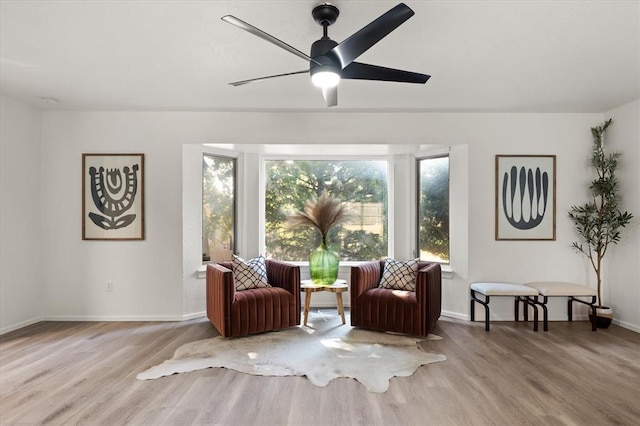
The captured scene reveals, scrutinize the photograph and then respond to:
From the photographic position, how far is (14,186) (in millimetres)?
4168

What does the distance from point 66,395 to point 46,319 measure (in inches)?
96.3

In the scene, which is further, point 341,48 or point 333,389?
point 333,389

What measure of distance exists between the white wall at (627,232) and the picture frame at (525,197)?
2.26ft

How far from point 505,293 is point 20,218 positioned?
5482mm

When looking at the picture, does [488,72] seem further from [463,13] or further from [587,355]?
[587,355]

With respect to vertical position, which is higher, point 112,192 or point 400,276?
point 112,192

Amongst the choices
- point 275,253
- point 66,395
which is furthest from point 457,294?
point 66,395

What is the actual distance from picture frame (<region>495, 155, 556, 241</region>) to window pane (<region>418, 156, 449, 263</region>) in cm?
62

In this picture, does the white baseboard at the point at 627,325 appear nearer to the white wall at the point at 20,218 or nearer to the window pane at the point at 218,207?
the window pane at the point at 218,207

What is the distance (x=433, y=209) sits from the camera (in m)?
5.00

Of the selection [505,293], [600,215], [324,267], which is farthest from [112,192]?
[600,215]

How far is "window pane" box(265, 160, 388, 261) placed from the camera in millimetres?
5332

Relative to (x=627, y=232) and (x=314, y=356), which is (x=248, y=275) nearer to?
(x=314, y=356)

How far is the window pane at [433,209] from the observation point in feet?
16.0
